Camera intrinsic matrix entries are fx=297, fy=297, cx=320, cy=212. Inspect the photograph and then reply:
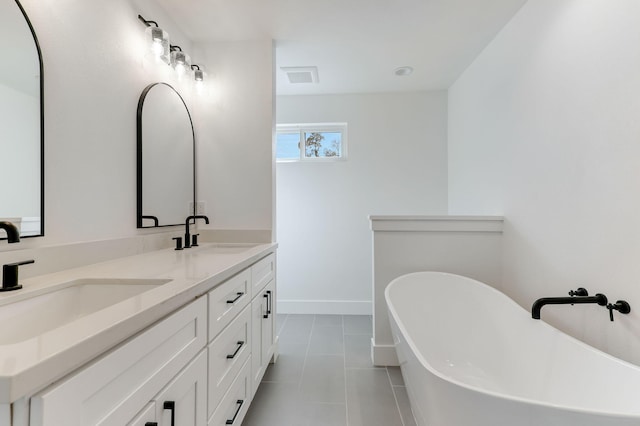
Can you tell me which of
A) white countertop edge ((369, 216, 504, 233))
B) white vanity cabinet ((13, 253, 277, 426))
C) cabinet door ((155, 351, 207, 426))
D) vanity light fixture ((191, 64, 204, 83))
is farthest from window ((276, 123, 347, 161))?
cabinet door ((155, 351, 207, 426))

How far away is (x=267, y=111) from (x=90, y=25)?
1.14 metres

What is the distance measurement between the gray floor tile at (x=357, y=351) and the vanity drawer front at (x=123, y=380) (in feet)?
5.37

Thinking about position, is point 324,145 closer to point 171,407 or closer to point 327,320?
point 327,320

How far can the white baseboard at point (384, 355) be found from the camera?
7.44 ft

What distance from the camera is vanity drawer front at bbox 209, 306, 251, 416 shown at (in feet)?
3.74

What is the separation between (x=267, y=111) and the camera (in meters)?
2.31

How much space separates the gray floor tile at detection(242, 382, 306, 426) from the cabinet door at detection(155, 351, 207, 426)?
75cm

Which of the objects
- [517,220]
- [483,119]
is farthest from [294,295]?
[483,119]

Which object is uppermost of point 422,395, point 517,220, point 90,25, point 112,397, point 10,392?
point 90,25

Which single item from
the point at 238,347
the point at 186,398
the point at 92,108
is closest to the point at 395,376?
the point at 238,347

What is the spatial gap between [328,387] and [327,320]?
4.10 feet

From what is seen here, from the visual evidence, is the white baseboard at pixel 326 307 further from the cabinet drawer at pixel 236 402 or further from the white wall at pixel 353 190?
the cabinet drawer at pixel 236 402

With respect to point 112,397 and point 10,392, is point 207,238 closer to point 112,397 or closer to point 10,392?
point 112,397

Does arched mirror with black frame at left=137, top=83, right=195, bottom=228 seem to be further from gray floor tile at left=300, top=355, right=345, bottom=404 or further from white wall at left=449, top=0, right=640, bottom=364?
white wall at left=449, top=0, right=640, bottom=364
